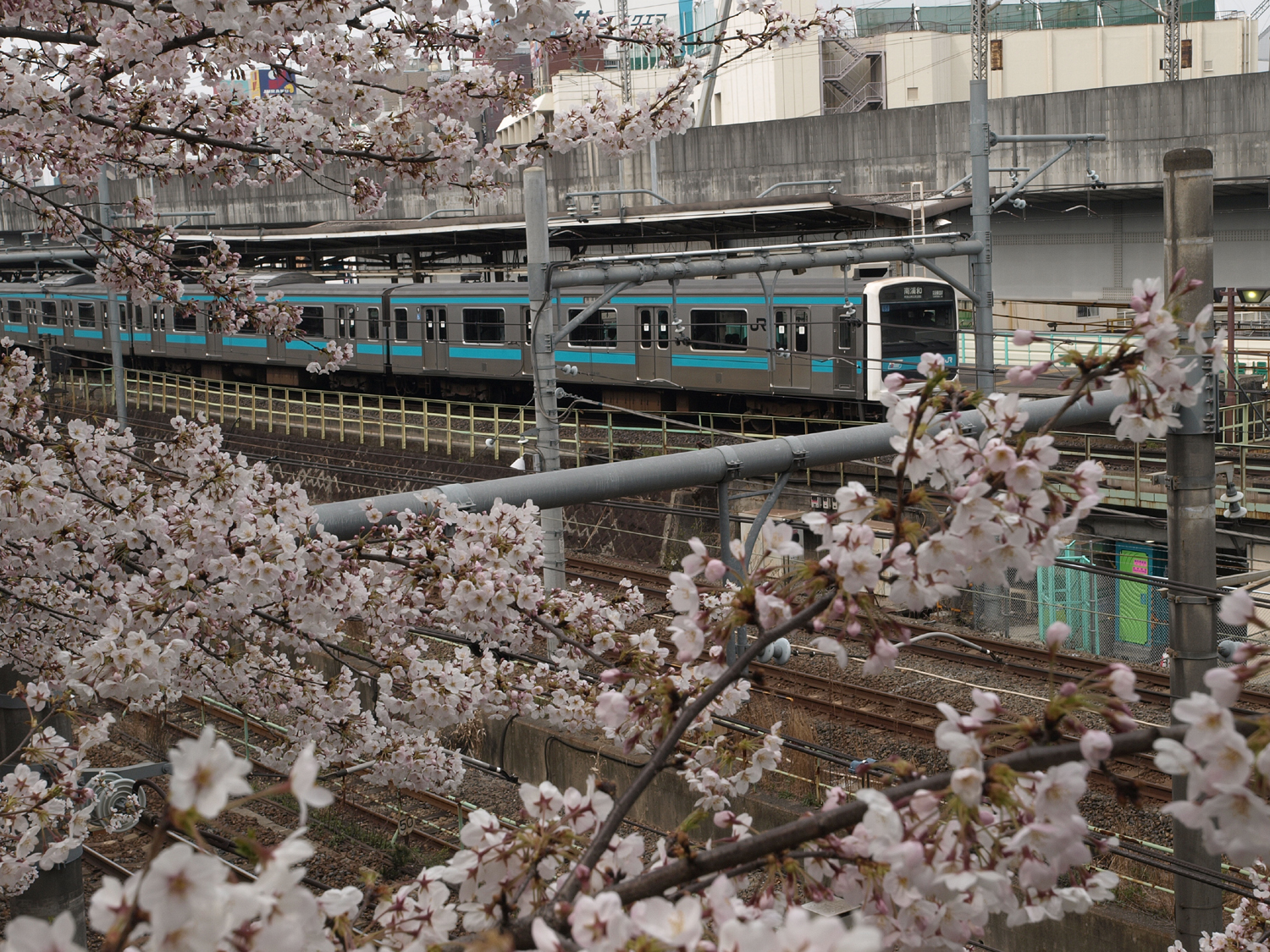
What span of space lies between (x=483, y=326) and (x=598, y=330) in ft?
7.65

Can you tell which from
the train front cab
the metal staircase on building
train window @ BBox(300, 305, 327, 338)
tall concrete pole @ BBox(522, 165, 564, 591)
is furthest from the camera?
the metal staircase on building

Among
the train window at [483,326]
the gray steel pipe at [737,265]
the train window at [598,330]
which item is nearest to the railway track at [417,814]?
the gray steel pipe at [737,265]

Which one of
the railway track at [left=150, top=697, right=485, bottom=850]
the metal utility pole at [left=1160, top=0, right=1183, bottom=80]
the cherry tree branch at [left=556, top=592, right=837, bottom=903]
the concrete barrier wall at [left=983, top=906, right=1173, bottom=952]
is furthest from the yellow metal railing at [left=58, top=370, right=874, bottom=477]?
the metal utility pole at [left=1160, top=0, right=1183, bottom=80]

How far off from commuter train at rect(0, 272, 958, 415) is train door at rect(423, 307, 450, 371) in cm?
2

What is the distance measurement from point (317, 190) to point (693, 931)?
33.5 m

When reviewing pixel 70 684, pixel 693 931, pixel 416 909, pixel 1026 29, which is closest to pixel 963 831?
pixel 693 931

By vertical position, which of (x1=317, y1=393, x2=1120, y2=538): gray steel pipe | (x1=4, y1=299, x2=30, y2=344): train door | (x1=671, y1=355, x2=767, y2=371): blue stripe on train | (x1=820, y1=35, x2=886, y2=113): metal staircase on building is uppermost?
(x1=820, y1=35, x2=886, y2=113): metal staircase on building

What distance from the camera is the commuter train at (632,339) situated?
56.3 feet

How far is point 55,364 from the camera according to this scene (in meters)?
30.9

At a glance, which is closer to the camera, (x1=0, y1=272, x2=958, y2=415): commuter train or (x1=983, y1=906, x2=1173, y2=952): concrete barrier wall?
(x1=983, y1=906, x2=1173, y2=952): concrete barrier wall

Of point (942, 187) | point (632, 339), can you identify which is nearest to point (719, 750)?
point (632, 339)

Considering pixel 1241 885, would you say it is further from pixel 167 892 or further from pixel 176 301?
pixel 176 301

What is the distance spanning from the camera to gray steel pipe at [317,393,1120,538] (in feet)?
13.2

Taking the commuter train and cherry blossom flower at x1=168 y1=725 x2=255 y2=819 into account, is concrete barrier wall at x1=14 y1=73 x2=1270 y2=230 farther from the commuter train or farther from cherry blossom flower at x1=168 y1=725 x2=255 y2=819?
cherry blossom flower at x1=168 y1=725 x2=255 y2=819
